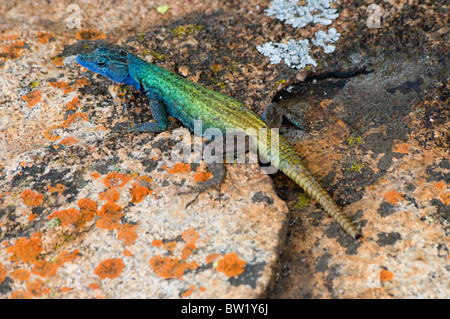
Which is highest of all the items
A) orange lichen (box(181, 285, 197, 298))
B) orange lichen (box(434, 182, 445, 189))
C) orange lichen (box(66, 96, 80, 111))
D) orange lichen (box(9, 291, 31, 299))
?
orange lichen (box(66, 96, 80, 111))

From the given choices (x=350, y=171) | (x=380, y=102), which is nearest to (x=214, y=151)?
(x=350, y=171)

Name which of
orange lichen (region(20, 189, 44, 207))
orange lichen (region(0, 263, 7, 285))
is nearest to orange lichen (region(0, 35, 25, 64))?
orange lichen (region(20, 189, 44, 207))

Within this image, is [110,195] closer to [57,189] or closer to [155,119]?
[57,189]

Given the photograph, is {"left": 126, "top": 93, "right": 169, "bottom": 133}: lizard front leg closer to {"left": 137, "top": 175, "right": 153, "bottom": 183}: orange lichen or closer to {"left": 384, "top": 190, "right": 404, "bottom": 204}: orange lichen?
{"left": 137, "top": 175, "right": 153, "bottom": 183}: orange lichen

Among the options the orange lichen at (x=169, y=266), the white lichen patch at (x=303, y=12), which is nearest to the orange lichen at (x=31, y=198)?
the orange lichen at (x=169, y=266)

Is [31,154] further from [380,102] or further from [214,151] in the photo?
[380,102]

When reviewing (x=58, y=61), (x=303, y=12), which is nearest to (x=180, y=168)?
(x=58, y=61)

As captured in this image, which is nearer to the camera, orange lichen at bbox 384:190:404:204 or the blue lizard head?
orange lichen at bbox 384:190:404:204
